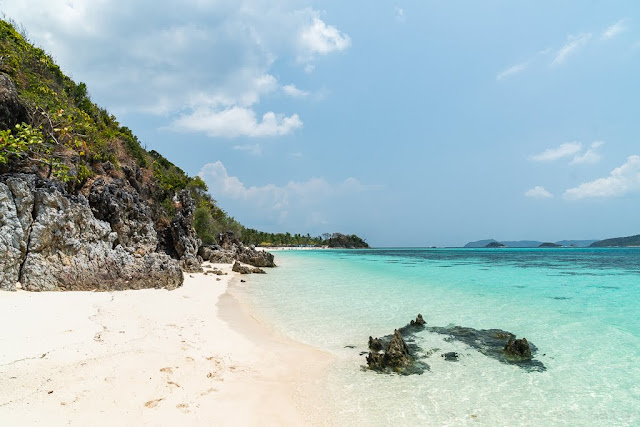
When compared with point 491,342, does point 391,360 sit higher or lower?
higher

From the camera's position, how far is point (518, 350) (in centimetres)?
886

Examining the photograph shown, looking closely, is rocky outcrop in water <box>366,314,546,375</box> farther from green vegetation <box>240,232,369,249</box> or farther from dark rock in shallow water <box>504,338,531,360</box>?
green vegetation <box>240,232,369,249</box>

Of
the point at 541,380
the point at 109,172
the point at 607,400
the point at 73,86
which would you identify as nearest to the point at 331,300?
the point at 541,380

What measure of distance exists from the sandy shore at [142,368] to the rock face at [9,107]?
26.7 ft

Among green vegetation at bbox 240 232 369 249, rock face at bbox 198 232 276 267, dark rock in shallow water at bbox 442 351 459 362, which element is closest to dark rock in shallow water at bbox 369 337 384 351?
dark rock in shallow water at bbox 442 351 459 362

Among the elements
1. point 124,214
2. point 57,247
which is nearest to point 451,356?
point 57,247

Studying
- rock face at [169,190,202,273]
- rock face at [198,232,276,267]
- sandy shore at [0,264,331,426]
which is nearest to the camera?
sandy shore at [0,264,331,426]

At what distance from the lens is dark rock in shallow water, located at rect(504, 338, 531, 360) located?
28.7 ft

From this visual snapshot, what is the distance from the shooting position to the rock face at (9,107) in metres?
13.9

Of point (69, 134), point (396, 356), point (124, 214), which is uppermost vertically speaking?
point (69, 134)

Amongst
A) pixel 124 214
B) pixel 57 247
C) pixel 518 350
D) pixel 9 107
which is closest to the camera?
pixel 518 350

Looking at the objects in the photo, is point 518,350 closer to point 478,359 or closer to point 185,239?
point 478,359

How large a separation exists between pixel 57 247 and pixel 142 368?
1023 centimetres

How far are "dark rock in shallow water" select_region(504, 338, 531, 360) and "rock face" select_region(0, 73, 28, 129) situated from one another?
67.3ft
